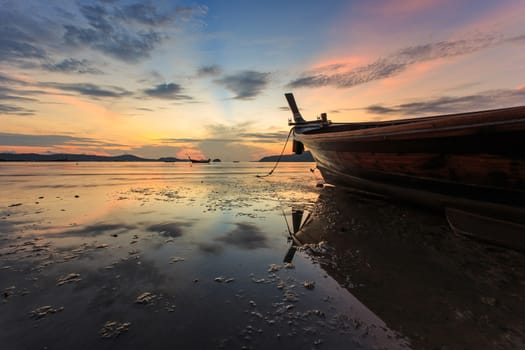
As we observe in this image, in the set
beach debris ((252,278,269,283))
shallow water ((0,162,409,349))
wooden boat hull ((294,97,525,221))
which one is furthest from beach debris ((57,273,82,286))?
wooden boat hull ((294,97,525,221))

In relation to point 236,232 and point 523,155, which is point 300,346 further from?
point 523,155

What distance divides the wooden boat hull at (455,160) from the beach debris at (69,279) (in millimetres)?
5625

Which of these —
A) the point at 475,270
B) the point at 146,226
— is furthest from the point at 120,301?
the point at 475,270

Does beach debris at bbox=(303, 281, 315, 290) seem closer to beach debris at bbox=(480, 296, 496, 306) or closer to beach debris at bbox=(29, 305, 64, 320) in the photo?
beach debris at bbox=(480, 296, 496, 306)

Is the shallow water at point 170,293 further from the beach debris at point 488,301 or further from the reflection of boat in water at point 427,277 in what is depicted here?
the beach debris at point 488,301

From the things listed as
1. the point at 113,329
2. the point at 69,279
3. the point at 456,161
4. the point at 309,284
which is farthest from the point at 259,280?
the point at 456,161

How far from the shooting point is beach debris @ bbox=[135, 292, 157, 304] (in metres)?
2.38

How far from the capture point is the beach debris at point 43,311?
2100mm

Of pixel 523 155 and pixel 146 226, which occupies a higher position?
pixel 523 155

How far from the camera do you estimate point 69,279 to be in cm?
278

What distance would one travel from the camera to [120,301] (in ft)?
7.78

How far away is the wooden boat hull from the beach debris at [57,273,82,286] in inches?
221

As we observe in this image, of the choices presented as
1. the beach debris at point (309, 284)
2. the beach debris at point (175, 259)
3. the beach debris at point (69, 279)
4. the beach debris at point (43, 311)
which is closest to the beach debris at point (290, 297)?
the beach debris at point (309, 284)

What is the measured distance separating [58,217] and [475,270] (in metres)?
7.69
